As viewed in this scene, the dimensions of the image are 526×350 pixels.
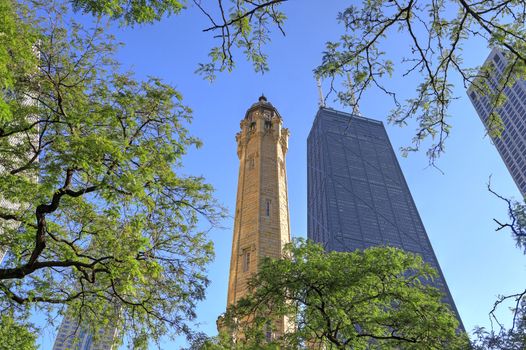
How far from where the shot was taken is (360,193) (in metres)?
123

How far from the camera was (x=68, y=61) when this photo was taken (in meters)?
12.8

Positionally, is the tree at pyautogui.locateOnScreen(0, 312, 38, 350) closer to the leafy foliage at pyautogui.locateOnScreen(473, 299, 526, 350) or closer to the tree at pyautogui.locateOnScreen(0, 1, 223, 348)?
the tree at pyautogui.locateOnScreen(0, 1, 223, 348)

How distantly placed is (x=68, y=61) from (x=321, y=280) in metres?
10.3

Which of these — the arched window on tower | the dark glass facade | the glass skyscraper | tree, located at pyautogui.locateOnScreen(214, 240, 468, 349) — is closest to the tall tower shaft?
the arched window on tower

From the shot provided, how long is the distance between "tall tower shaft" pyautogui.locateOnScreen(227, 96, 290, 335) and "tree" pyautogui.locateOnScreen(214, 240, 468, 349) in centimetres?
503

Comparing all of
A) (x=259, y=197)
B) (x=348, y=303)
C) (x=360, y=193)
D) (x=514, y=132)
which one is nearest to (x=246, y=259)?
(x=259, y=197)

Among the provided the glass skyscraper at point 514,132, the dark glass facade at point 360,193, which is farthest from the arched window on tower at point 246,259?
the dark glass facade at point 360,193

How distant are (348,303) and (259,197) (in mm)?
12564

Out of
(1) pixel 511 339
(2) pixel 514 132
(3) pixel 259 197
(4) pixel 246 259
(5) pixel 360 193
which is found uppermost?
(5) pixel 360 193

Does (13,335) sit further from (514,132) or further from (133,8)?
(514,132)

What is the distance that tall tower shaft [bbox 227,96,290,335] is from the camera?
24.1 metres

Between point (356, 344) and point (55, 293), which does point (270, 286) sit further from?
point (55, 293)

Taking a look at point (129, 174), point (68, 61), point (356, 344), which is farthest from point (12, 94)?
point (356, 344)

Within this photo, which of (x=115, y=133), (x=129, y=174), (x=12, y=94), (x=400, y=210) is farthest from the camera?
(x=400, y=210)
